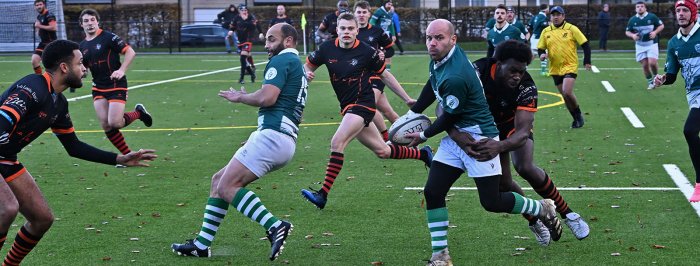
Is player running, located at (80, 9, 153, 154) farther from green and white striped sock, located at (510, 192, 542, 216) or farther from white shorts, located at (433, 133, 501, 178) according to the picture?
green and white striped sock, located at (510, 192, 542, 216)

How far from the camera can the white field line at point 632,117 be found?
1770 centimetres

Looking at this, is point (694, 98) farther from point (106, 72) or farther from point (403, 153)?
point (106, 72)

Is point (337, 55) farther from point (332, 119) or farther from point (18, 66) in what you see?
point (18, 66)

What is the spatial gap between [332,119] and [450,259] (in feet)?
38.4

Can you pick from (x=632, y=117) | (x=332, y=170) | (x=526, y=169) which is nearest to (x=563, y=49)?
(x=632, y=117)

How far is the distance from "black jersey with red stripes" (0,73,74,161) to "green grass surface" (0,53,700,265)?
1.37m

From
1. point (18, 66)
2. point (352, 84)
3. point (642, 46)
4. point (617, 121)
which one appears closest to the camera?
point (352, 84)

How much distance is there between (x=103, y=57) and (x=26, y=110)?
7351mm

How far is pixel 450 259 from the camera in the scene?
788cm

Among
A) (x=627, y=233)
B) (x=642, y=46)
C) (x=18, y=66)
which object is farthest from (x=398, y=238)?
(x=18, y=66)

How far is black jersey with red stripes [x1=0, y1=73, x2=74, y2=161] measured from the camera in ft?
22.3

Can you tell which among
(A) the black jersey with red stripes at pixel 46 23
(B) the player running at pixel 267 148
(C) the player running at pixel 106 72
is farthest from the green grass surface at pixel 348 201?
(A) the black jersey with red stripes at pixel 46 23

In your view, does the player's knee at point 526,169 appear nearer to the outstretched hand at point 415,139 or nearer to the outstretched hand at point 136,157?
the outstretched hand at point 415,139

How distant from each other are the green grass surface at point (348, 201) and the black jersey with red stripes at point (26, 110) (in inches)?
54.0
